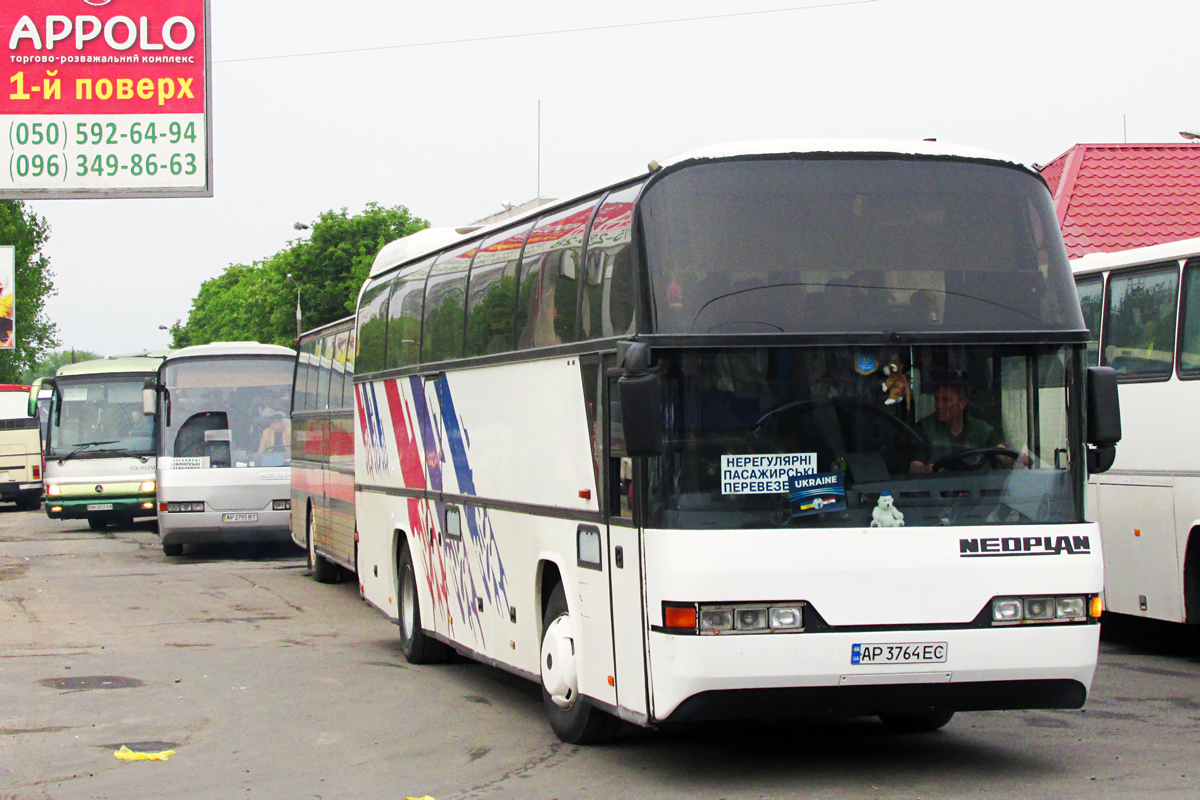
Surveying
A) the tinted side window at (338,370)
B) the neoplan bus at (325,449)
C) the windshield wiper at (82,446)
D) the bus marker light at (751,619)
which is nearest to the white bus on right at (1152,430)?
the bus marker light at (751,619)

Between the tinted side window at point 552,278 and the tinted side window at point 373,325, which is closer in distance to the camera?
the tinted side window at point 552,278

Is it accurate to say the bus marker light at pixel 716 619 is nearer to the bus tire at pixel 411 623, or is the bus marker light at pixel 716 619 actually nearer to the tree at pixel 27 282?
the bus tire at pixel 411 623

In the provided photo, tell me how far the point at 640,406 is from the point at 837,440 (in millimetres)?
1000

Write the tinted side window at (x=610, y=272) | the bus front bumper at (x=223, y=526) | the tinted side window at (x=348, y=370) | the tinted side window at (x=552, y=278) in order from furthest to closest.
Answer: the bus front bumper at (x=223, y=526) → the tinted side window at (x=348, y=370) → the tinted side window at (x=552, y=278) → the tinted side window at (x=610, y=272)

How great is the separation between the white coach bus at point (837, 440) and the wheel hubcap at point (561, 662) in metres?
0.40

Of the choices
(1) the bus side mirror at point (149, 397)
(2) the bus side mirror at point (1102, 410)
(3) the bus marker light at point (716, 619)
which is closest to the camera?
(3) the bus marker light at point (716, 619)

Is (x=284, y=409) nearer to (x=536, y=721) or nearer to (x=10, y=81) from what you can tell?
(x=10, y=81)

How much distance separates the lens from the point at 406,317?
1273cm

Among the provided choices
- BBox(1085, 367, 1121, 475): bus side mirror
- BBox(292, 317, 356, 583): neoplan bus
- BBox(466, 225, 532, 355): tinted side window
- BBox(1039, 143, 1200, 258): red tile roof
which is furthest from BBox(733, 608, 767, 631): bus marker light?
BBox(1039, 143, 1200, 258): red tile roof

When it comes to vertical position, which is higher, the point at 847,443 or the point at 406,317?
the point at 406,317

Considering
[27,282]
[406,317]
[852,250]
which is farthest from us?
[27,282]

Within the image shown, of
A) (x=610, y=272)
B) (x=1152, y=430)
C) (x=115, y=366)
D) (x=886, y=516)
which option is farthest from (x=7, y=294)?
(x=886, y=516)

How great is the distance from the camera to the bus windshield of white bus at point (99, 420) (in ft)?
98.4

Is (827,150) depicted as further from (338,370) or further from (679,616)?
(338,370)
